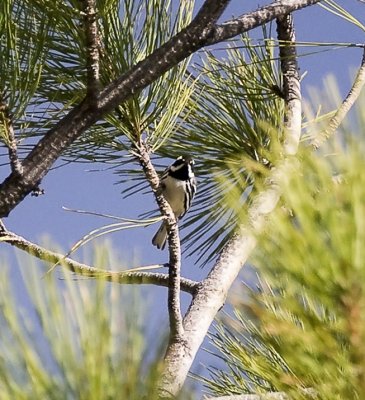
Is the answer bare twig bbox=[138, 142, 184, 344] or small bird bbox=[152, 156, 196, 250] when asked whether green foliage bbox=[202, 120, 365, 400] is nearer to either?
bare twig bbox=[138, 142, 184, 344]

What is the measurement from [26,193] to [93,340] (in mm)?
304

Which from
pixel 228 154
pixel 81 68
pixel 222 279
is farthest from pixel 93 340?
pixel 228 154

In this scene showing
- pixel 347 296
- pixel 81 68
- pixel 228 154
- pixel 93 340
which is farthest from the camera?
pixel 228 154

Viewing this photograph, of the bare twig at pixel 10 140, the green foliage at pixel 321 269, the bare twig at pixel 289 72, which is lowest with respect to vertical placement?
the green foliage at pixel 321 269

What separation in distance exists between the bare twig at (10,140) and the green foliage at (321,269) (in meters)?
0.37

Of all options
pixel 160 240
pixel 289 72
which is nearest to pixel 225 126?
pixel 289 72

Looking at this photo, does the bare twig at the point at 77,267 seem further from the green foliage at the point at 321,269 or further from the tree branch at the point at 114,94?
the green foliage at the point at 321,269

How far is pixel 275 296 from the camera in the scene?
508 millimetres

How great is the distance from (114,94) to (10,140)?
0.12m

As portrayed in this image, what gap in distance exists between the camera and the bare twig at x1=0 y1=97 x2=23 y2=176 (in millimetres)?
812

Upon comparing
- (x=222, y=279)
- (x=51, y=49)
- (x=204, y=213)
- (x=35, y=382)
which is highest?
(x=51, y=49)

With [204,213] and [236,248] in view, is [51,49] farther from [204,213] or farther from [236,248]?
[204,213]

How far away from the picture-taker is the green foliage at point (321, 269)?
44cm

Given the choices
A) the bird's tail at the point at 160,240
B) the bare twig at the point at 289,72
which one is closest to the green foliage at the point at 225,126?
the bare twig at the point at 289,72
